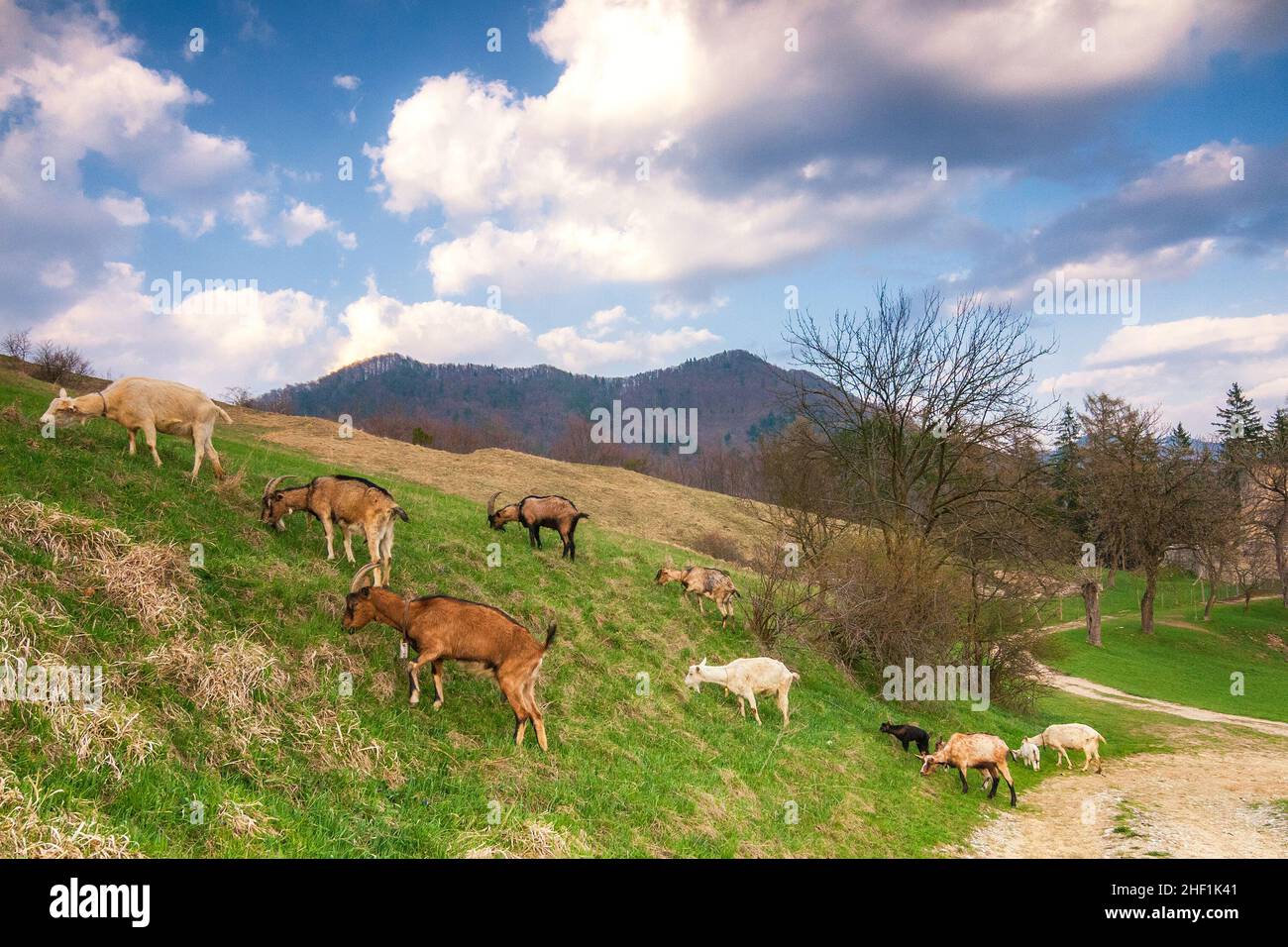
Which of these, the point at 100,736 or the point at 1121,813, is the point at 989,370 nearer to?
the point at 1121,813

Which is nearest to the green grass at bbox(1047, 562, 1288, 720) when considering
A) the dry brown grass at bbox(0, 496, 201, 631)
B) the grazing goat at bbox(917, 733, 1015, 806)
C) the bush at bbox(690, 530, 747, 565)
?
the grazing goat at bbox(917, 733, 1015, 806)

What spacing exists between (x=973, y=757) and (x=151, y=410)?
57.9ft

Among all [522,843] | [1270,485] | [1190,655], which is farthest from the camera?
[1270,485]

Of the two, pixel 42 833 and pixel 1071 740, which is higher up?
pixel 42 833

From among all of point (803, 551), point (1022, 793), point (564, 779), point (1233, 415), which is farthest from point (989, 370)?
point (1233, 415)

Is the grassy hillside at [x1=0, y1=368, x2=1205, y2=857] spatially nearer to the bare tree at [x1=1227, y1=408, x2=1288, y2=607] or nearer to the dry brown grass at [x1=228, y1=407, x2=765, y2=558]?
the dry brown grass at [x1=228, y1=407, x2=765, y2=558]

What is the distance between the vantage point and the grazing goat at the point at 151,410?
11750mm

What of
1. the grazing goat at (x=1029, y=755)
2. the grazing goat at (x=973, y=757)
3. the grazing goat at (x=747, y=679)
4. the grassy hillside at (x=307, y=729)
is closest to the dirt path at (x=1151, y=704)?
the grazing goat at (x=1029, y=755)

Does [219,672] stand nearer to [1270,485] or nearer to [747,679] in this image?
[747,679]

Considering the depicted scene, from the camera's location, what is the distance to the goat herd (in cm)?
849

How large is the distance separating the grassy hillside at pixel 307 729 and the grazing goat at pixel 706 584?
174 inches

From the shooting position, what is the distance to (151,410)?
12.0m

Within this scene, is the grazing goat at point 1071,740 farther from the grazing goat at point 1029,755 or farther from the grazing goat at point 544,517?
the grazing goat at point 544,517

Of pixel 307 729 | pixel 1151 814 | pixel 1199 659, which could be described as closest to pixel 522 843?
pixel 307 729
